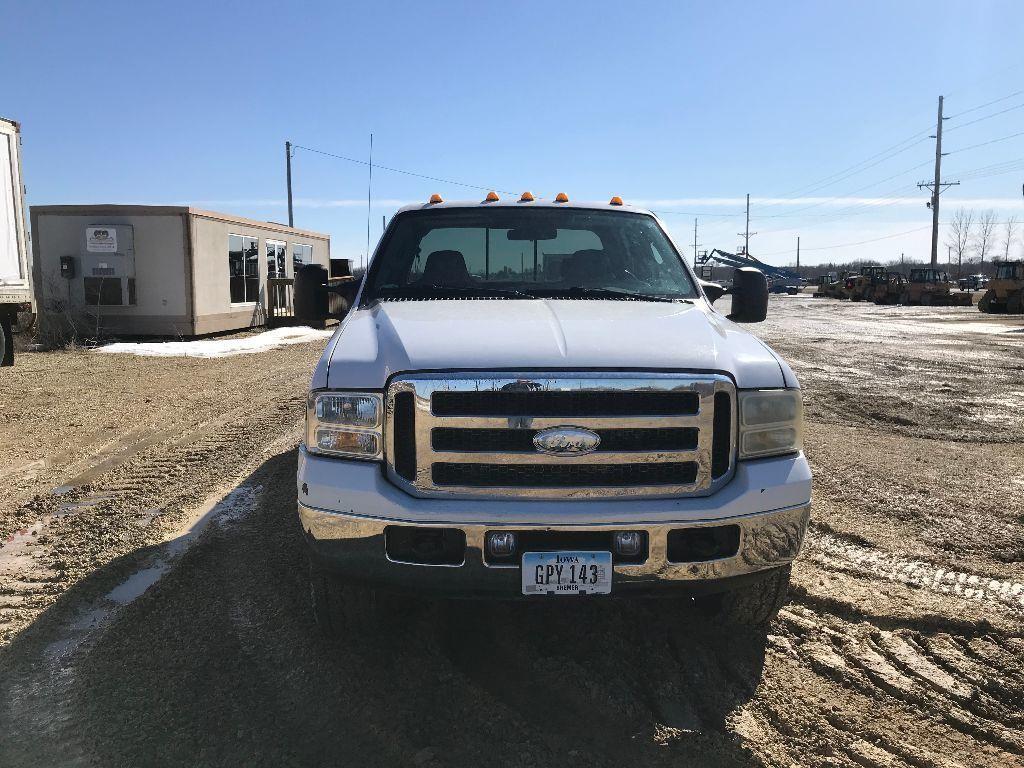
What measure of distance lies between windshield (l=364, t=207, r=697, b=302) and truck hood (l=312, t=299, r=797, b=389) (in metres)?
0.50

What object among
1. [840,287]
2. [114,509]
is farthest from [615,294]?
[840,287]

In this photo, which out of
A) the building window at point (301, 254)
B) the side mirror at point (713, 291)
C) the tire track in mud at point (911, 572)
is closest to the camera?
the tire track in mud at point (911, 572)

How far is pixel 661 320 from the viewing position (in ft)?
10.8

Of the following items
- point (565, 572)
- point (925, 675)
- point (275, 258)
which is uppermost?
point (275, 258)

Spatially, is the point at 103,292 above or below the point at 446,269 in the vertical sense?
below

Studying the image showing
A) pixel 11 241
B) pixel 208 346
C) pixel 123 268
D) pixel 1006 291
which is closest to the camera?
pixel 11 241

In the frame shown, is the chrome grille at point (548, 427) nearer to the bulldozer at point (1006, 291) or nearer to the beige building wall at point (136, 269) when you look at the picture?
the beige building wall at point (136, 269)

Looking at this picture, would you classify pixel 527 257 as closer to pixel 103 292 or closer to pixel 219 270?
pixel 103 292

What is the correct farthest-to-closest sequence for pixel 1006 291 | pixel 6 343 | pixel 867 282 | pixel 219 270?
pixel 867 282, pixel 1006 291, pixel 219 270, pixel 6 343

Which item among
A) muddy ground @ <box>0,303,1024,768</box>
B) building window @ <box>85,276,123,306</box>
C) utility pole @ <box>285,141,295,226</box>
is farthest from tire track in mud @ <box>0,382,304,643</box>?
utility pole @ <box>285,141,295,226</box>

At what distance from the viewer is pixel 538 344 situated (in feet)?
9.28

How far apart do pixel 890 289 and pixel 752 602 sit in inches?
1758

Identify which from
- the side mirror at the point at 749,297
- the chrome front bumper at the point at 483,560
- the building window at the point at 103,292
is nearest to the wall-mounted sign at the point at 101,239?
the building window at the point at 103,292

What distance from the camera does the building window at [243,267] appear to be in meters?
19.0
